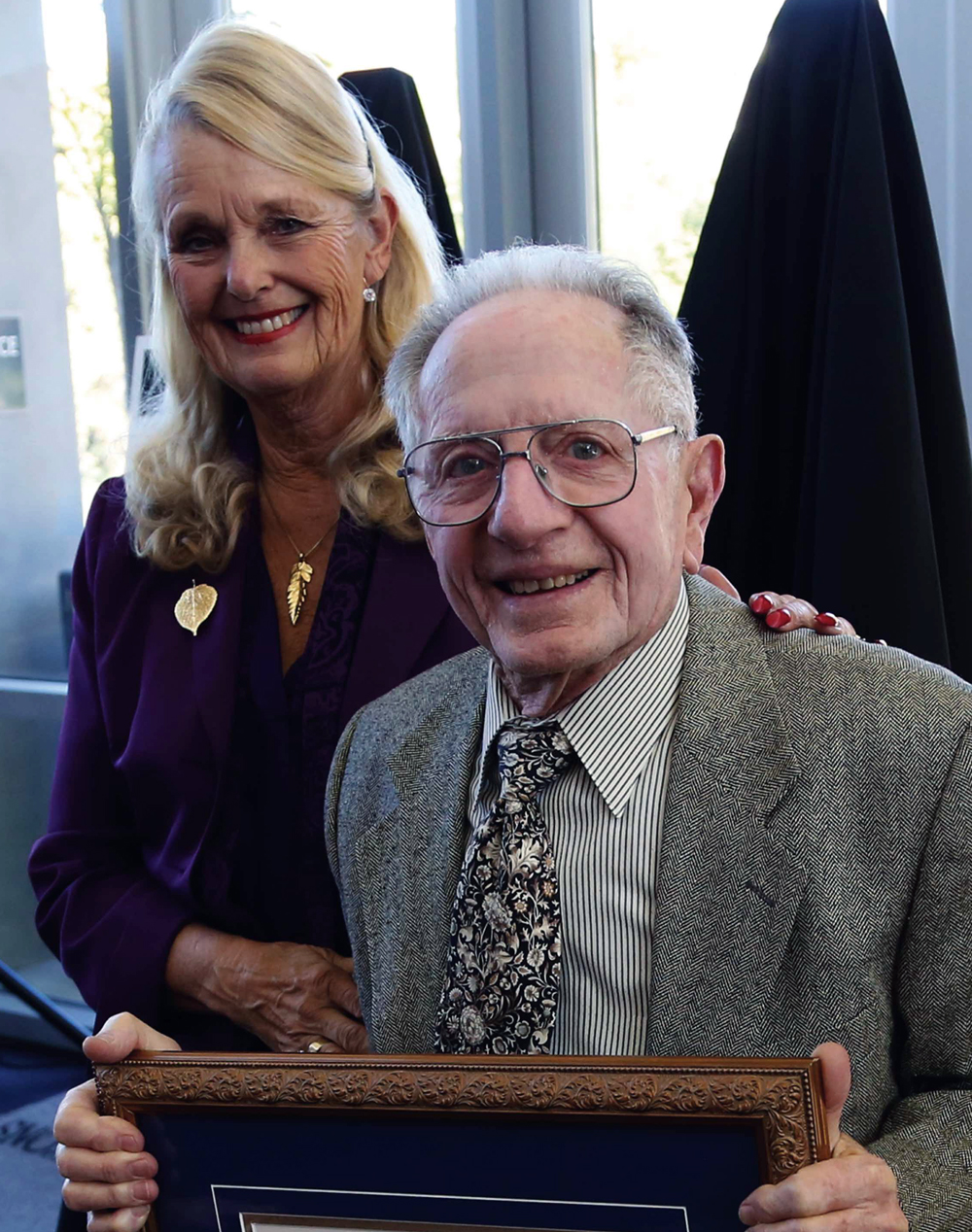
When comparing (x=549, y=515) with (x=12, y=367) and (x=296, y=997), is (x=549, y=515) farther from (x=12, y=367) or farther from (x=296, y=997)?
(x=12, y=367)

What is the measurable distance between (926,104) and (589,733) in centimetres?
195

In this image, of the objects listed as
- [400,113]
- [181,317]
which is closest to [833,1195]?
[181,317]

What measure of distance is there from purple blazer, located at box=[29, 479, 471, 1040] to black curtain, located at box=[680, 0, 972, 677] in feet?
2.21

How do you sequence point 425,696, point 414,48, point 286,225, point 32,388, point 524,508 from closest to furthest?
1. point 524,508
2. point 425,696
3. point 286,225
4. point 414,48
5. point 32,388

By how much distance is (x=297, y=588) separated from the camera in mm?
2002

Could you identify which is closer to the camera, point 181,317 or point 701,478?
point 701,478

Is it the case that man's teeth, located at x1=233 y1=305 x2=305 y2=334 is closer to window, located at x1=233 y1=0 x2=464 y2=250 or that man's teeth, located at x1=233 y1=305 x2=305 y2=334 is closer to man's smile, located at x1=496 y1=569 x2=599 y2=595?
man's smile, located at x1=496 y1=569 x2=599 y2=595

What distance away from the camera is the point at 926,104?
2758 millimetres

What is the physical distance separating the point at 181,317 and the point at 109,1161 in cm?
136

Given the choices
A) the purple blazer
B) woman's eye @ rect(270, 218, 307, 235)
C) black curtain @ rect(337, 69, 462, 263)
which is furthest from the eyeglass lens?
black curtain @ rect(337, 69, 462, 263)

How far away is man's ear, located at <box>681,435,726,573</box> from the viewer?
1.48m

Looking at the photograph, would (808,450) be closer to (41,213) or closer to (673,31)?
(673,31)

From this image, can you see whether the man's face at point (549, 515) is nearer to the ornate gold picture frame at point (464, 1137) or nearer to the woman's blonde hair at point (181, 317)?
the ornate gold picture frame at point (464, 1137)

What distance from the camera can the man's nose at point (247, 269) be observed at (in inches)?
73.8
